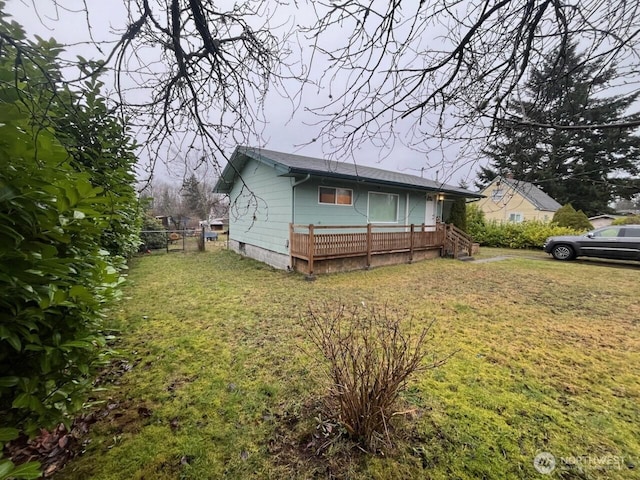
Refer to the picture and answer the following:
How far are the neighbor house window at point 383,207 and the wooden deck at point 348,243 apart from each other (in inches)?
26.9

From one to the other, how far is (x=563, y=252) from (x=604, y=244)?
1229mm

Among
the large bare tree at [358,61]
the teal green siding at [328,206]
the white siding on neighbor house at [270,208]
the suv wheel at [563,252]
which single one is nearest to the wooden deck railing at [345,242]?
the teal green siding at [328,206]

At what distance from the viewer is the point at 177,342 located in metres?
3.66

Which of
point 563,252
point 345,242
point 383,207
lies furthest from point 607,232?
point 345,242

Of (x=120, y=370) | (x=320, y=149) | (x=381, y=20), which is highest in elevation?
(x=381, y=20)

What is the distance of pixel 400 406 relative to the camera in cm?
244

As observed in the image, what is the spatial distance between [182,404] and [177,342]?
53.9 inches

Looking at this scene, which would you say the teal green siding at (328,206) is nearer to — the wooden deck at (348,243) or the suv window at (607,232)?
the wooden deck at (348,243)

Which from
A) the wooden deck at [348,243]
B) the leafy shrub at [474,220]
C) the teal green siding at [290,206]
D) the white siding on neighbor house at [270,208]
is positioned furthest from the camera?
the leafy shrub at [474,220]

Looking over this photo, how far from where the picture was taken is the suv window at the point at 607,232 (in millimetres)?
9836

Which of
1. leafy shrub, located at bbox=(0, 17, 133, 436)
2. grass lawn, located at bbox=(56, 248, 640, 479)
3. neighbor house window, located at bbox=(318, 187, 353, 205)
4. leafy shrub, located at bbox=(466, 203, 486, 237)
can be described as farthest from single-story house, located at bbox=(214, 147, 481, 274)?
leafy shrub, located at bbox=(466, 203, 486, 237)

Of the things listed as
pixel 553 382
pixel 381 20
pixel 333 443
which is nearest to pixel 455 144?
pixel 381 20

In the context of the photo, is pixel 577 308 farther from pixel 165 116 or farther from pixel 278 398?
pixel 165 116

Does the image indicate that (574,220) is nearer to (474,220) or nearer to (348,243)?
(474,220)
